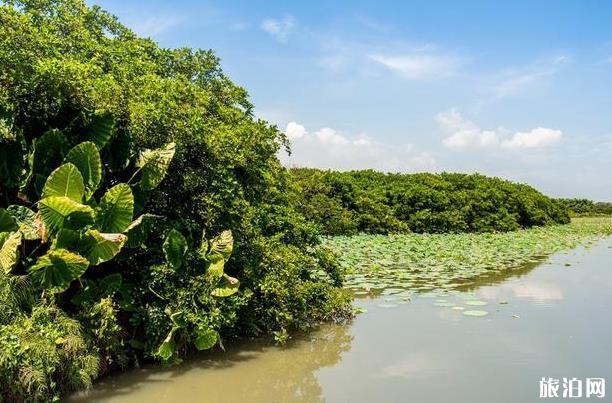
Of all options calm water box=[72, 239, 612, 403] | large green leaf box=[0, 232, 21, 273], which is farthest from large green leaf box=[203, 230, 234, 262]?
large green leaf box=[0, 232, 21, 273]

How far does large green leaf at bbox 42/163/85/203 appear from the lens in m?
5.18

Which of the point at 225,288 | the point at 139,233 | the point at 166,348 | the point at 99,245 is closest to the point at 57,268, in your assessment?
the point at 99,245

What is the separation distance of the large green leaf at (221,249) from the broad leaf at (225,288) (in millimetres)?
237

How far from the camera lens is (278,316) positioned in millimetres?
6824


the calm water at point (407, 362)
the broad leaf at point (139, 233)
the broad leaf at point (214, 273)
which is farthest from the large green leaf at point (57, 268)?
the broad leaf at point (214, 273)

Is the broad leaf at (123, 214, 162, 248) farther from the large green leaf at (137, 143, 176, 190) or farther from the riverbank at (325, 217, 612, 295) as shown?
the riverbank at (325, 217, 612, 295)

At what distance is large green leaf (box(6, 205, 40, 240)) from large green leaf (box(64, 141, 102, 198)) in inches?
22.7

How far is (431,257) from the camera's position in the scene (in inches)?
597

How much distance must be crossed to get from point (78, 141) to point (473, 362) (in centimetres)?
499

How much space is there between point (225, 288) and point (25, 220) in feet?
6.95

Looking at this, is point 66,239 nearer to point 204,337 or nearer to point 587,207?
point 204,337

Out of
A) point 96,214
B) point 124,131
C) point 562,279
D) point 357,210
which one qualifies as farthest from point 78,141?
point 357,210

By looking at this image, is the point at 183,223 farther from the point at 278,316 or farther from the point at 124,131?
the point at 278,316

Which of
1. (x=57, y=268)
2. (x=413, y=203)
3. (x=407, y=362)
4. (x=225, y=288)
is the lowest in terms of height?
(x=407, y=362)
